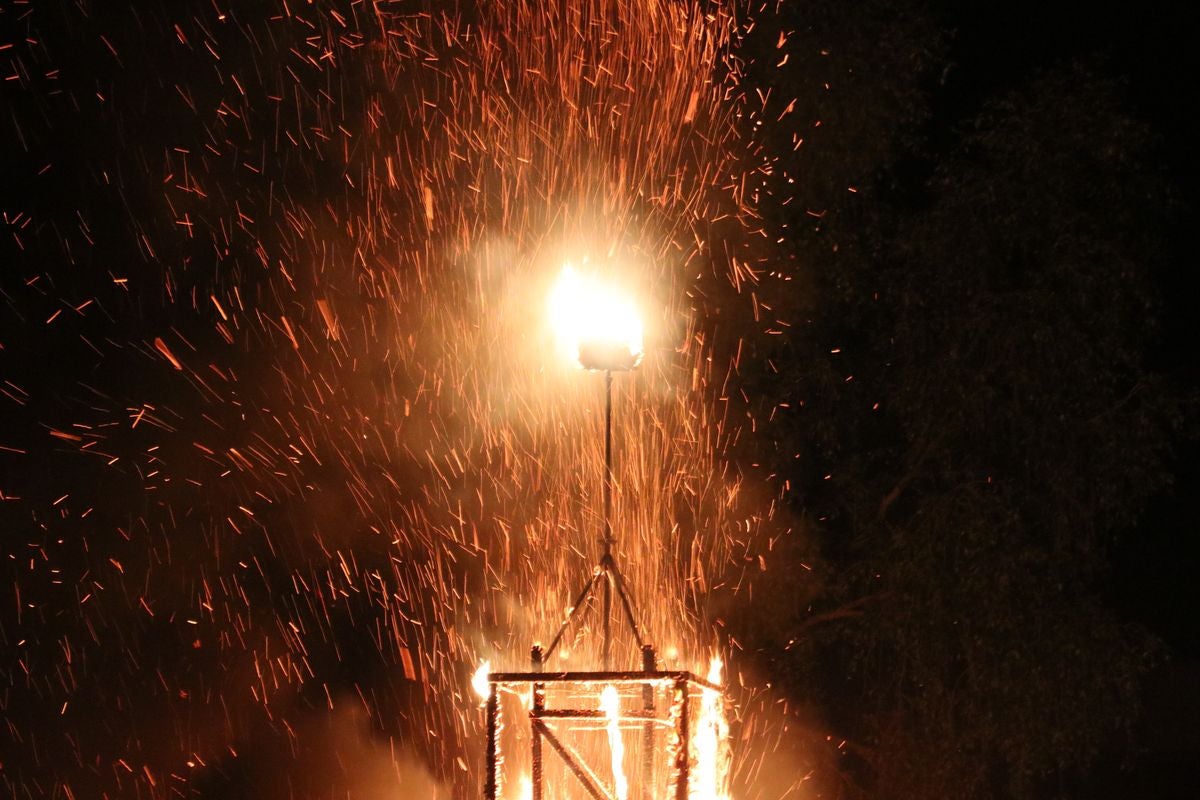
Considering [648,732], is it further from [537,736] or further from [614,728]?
[537,736]

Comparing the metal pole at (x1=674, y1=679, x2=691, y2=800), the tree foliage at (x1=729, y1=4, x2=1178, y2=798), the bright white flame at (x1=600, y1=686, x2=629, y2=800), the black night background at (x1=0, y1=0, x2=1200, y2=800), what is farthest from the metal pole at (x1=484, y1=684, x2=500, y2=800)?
the tree foliage at (x1=729, y1=4, x2=1178, y2=798)

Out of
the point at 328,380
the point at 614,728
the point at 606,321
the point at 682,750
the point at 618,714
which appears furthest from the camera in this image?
the point at 328,380

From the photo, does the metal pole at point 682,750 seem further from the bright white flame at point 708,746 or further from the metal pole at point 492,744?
the metal pole at point 492,744

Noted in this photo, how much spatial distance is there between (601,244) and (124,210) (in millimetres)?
3538

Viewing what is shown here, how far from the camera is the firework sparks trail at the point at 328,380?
314 inches

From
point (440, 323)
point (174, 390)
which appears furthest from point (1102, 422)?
point (174, 390)

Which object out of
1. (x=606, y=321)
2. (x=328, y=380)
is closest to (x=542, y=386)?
(x=328, y=380)

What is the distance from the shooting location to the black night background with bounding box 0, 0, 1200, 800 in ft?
25.8

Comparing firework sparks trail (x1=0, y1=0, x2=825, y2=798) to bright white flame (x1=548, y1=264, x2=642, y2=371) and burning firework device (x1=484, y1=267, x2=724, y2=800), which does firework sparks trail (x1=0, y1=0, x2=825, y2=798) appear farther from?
burning firework device (x1=484, y1=267, x2=724, y2=800)

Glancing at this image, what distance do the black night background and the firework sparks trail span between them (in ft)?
0.10

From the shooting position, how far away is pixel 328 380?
973 centimetres

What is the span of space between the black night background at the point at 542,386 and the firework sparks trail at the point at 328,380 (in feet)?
0.10

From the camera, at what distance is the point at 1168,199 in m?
7.98

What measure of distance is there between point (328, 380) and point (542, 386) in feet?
6.94
